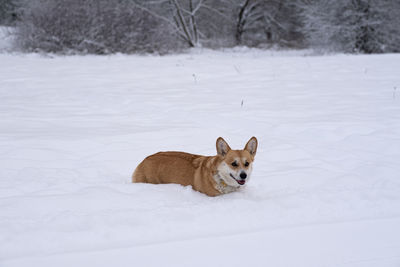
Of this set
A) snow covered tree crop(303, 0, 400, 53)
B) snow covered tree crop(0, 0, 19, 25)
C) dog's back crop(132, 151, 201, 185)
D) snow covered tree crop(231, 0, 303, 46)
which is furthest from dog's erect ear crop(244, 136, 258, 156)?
snow covered tree crop(0, 0, 19, 25)

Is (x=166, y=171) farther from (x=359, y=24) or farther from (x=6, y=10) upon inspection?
(x=6, y=10)

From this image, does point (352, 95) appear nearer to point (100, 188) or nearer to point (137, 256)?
point (100, 188)

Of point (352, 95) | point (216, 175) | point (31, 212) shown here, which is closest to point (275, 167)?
point (216, 175)

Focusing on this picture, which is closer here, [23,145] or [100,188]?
[100,188]

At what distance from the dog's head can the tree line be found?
1386cm

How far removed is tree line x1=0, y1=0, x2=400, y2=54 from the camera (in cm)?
1565

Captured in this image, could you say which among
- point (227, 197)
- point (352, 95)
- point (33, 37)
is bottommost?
point (227, 197)

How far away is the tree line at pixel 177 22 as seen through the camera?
51.3 ft

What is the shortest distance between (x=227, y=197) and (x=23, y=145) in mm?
2994

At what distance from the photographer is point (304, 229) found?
107 inches

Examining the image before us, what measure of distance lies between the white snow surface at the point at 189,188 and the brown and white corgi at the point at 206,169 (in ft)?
0.46

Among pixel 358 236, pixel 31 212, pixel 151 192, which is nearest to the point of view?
pixel 358 236

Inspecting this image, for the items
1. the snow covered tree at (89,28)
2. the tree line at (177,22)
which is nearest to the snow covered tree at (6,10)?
the tree line at (177,22)

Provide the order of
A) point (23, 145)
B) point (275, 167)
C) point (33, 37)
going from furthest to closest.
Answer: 1. point (33, 37)
2. point (23, 145)
3. point (275, 167)
